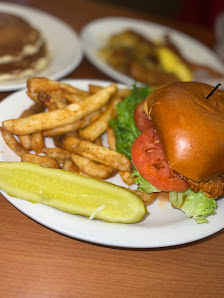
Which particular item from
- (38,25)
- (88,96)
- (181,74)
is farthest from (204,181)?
(38,25)

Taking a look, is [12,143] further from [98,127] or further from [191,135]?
[191,135]

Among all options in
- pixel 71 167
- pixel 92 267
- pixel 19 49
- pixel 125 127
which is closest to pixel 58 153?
pixel 71 167

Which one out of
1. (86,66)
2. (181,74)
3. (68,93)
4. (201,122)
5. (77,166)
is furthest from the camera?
(181,74)

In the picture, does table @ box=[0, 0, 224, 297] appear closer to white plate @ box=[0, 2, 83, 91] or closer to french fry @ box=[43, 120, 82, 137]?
french fry @ box=[43, 120, 82, 137]

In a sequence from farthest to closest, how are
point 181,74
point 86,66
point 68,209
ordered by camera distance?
point 181,74, point 86,66, point 68,209

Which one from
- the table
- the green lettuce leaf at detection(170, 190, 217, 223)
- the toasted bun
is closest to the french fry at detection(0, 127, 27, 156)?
the table

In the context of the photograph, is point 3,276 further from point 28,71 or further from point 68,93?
point 28,71

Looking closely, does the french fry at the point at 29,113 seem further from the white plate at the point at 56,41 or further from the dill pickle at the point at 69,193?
the white plate at the point at 56,41
